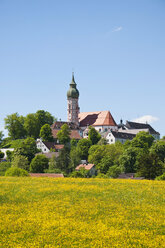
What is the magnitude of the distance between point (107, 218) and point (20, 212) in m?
5.82

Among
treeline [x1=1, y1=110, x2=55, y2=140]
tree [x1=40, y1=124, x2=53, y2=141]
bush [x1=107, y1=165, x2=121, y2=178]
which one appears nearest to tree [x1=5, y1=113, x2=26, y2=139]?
treeline [x1=1, y1=110, x2=55, y2=140]

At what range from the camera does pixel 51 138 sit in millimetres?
148000

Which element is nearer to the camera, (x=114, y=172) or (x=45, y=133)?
(x=114, y=172)

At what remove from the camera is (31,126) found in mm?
153750

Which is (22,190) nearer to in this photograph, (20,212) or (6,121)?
(20,212)

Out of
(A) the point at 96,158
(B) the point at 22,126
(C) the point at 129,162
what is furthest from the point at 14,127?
(C) the point at 129,162

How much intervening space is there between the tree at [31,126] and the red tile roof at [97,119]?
111 feet

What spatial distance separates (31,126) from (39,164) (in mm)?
51822

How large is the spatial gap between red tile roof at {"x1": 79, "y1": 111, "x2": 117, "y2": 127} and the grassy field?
144669 millimetres

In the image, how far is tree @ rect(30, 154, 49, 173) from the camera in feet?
336

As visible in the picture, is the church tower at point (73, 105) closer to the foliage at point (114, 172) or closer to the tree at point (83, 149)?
the tree at point (83, 149)

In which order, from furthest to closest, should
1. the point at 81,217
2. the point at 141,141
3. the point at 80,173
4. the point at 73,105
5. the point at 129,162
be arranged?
the point at 73,105
the point at 141,141
the point at 129,162
the point at 80,173
the point at 81,217

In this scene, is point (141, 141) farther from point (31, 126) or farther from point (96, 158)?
point (31, 126)

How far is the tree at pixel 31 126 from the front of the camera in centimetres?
15301
